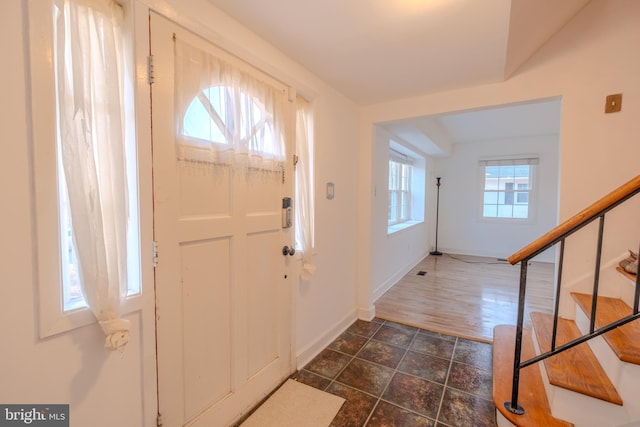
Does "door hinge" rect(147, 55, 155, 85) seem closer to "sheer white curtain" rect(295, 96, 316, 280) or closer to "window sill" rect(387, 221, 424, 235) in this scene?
"sheer white curtain" rect(295, 96, 316, 280)

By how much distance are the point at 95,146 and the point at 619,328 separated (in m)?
2.69

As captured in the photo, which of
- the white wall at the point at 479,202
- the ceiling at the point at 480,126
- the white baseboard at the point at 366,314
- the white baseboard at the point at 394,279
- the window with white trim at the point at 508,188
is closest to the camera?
the white baseboard at the point at 366,314

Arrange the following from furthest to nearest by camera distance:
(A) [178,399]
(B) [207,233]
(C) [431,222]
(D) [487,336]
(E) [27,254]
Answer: (C) [431,222] → (D) [487,336] → (B) [207,233] → (A) [178,399] → (E) [27,254]

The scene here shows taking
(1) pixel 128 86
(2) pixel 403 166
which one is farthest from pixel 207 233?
(2) pixel 403 166

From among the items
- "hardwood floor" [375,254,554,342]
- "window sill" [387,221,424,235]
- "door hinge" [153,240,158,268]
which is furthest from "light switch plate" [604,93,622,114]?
"door hinge" [153,240,158,268]

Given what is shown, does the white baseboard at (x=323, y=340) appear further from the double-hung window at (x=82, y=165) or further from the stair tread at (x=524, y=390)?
the double-hung window at (x=82, y=165)

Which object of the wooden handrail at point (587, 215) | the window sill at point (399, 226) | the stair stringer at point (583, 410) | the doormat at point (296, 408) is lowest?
the doormat at point (296, 408)

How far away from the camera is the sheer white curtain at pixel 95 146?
943mm

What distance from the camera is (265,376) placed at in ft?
6.15

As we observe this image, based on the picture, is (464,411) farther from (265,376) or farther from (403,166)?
(403,166)

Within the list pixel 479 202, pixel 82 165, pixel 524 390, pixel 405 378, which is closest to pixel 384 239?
pixel 405 378

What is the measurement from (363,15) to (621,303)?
2.44 metres

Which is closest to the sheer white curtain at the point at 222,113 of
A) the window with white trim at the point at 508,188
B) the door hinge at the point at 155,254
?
the door hinge at the point at 155,254

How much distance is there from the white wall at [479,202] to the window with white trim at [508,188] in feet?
0.36
